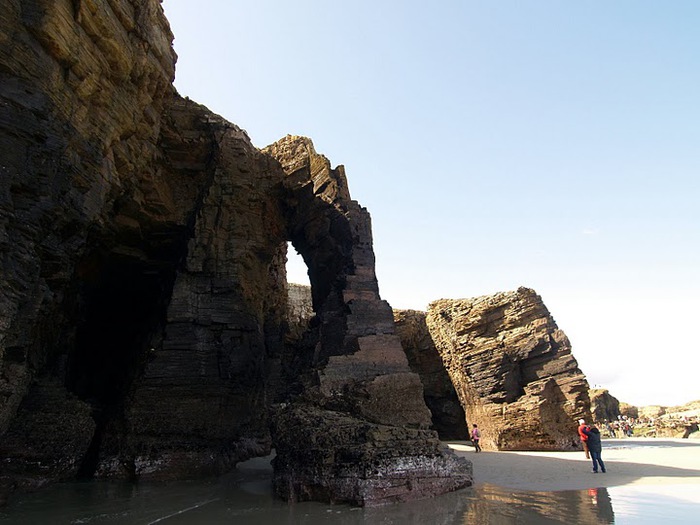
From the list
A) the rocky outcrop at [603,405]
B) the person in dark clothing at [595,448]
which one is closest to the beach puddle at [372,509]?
the person in dark clothing at [595,448]

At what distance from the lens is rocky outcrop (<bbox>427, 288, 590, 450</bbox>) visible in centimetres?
1871

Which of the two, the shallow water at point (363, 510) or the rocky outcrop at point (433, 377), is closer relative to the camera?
the shallow water at point (363, 510)

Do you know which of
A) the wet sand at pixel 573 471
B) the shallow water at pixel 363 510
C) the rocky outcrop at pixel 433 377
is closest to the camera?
the shallow water at pixel 363 510

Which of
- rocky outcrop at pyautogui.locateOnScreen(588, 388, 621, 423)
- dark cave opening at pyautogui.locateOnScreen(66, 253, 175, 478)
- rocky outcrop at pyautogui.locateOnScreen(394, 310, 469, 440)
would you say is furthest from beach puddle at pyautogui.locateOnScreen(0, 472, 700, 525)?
rocky outcrop at pyautogui.locateOnScreen(588, 388, 621, 423)

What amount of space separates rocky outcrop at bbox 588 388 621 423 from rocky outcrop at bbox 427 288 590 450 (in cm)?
2222

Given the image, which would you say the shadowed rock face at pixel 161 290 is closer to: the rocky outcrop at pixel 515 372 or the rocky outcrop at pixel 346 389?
the rocky outcrop at pixel 346 389

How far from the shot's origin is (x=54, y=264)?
35.4ft

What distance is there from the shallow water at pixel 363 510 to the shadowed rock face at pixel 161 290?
2.70ft

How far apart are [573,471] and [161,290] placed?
15760mm

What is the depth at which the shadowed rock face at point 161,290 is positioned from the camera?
30.8 feet

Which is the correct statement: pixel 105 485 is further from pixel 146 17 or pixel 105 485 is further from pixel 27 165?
pixel 146 17

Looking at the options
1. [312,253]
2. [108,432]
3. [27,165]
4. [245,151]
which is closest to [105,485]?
[108,432]

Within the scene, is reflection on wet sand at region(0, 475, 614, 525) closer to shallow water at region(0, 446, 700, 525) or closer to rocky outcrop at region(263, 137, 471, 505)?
shallow water at region(0, 446, 700, 525)

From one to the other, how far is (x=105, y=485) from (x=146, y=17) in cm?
1312
